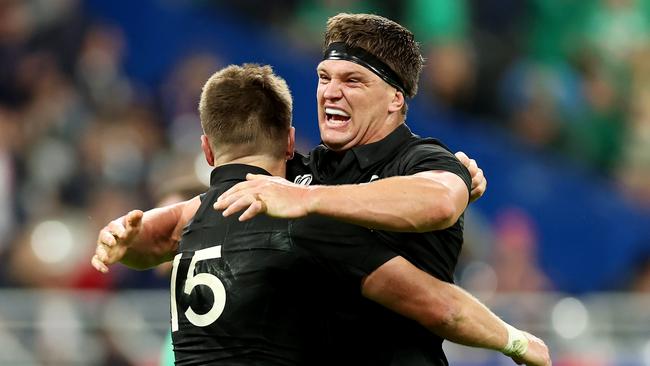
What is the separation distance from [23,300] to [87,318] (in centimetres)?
43

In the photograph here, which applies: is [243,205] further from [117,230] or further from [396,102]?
[396,102]

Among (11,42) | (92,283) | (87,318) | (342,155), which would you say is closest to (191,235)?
(342,155)

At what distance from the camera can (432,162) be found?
4.28 m

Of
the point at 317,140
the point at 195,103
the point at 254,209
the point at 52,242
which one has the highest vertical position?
the point at 195,103

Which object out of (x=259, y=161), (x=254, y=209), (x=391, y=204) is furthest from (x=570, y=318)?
(x=254, y=209)

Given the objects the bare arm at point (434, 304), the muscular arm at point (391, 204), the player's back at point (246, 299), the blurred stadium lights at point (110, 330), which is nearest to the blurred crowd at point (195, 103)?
the blurred stadium lights at point (110, 330)

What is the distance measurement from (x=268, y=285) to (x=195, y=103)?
642 centimetres

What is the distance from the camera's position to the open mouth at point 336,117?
4.61m

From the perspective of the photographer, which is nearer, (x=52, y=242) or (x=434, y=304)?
(x=434, y=304)

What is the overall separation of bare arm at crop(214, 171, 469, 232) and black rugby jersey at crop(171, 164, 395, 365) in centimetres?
24

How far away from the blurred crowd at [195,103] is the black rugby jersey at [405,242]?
11.3ft

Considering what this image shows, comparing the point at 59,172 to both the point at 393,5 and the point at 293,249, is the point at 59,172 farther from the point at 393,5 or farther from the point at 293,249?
the point at 293,249

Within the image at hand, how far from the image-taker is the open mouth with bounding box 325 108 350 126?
4.61 meters

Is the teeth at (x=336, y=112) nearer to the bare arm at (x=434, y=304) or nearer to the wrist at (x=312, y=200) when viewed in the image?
the bare arm at (x=434, y=304)
